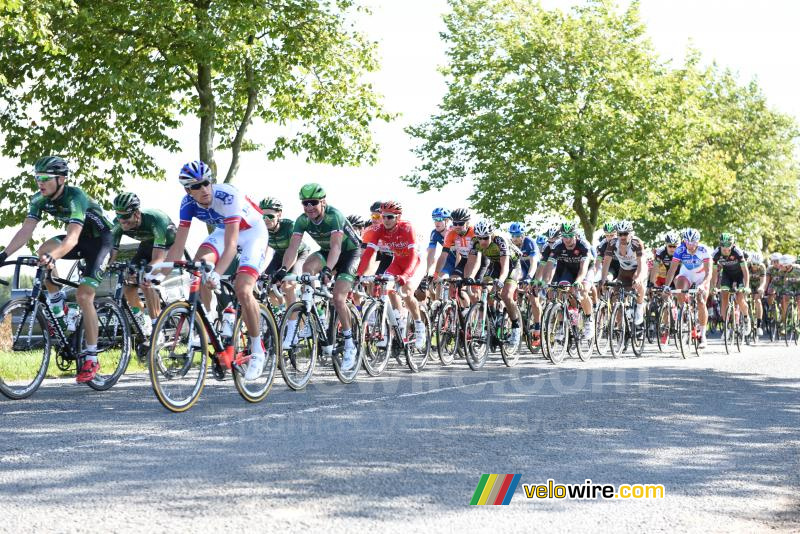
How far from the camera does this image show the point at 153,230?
1084 cm

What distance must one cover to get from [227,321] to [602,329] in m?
8.83

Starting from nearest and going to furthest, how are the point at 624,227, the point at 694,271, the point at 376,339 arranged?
the point at 376,339 < the point at 624,227 < the point at 694,271

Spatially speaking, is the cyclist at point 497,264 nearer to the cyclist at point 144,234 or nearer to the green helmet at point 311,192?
the green helmet at point 311,192

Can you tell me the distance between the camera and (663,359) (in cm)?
1590

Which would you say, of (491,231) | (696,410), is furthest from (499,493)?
(491,231)

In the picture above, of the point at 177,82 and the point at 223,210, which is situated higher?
the point at 177,82

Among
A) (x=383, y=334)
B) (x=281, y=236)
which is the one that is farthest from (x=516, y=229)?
(x=383, y=334)

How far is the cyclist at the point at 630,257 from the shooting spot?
16.5 m

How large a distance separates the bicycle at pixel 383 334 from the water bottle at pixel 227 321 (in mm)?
2695

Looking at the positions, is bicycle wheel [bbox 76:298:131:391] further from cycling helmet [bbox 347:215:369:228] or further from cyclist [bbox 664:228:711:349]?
cyclist [bbox 664:228:711:349]

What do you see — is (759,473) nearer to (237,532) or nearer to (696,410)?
(696,410)

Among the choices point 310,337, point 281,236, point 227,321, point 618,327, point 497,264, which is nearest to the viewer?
point 227,321

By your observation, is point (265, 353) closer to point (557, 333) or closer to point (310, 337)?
point (310, 337)

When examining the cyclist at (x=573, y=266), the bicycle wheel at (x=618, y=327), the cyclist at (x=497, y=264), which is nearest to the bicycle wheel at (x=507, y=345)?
the cyclist at (x=497, y=264)
